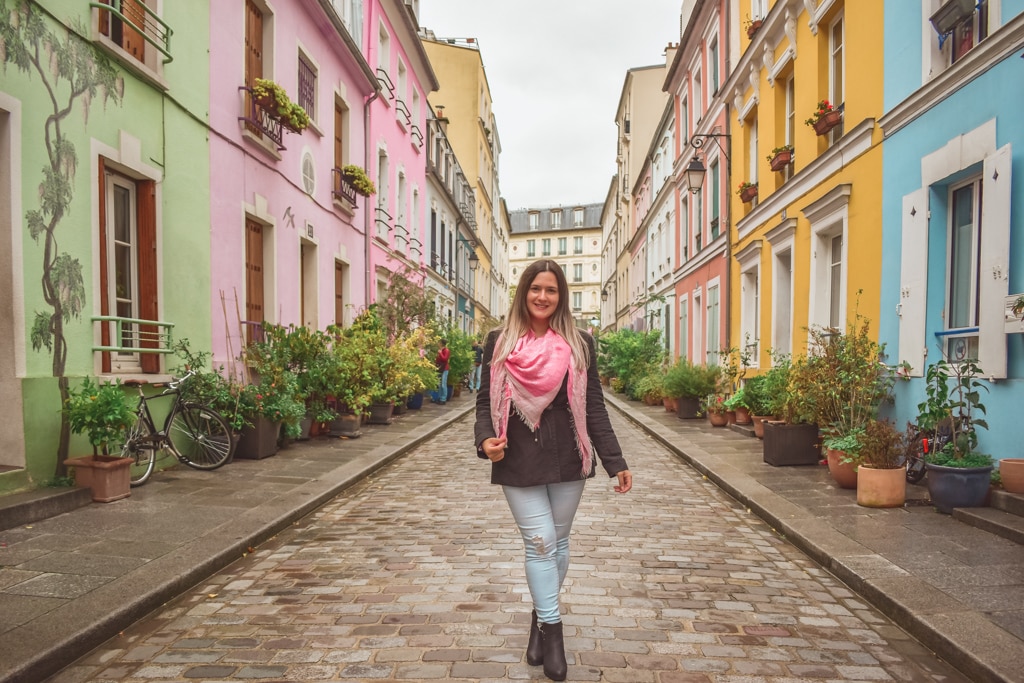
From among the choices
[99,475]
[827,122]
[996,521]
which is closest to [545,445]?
[996,521]

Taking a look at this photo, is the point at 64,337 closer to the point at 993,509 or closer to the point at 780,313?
the point at 993,509

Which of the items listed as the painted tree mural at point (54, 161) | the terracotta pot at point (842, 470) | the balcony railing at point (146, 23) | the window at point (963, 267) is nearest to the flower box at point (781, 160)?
the window at point (963, 267)

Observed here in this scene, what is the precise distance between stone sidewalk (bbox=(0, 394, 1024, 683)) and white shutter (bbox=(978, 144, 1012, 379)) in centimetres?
143

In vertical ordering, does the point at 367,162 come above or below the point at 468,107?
below

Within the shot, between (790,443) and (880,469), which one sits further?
(790,443)

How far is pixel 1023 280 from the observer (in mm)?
5715

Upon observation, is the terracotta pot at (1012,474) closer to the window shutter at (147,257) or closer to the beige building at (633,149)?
the window shutter at (147,257)

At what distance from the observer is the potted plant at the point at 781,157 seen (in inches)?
465

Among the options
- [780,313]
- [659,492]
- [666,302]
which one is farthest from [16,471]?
[666,302]

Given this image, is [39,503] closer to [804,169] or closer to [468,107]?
[804,169]

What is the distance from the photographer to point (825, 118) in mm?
9992

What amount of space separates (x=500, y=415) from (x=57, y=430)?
4.93 metres

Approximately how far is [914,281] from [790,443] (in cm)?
227

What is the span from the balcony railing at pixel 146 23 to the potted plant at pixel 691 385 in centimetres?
1055
